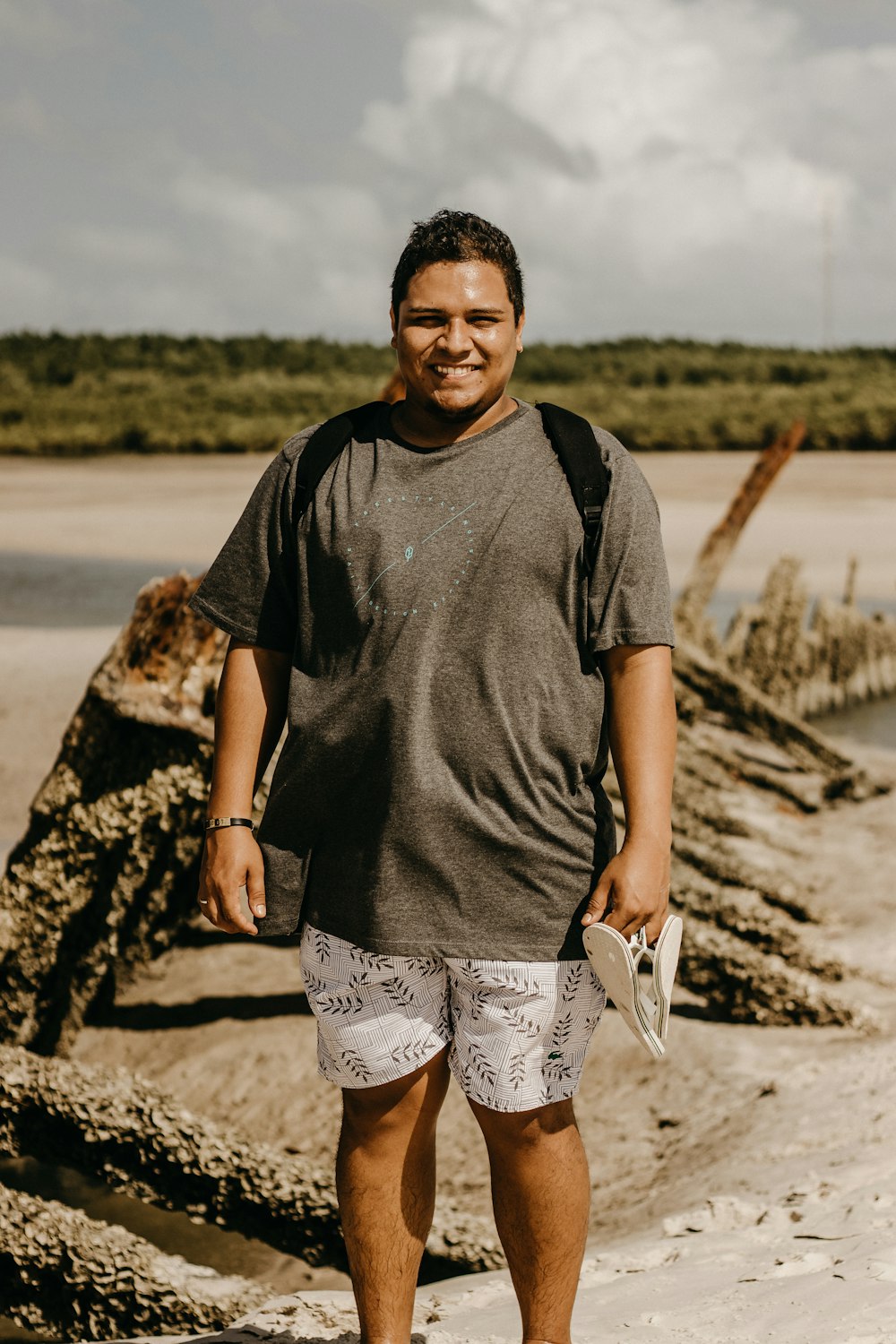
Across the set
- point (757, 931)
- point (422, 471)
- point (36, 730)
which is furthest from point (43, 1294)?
point (36, 730)

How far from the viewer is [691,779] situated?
631cm

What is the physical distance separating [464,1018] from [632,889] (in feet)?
1.10

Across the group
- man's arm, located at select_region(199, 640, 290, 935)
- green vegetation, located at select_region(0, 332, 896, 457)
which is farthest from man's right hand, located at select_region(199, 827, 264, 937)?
green vegetation, located at select_region(0, 332, 896, 457)

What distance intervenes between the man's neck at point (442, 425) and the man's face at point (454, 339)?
1cm

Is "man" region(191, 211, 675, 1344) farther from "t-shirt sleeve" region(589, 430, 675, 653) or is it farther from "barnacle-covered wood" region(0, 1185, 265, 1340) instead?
"barnacle-covered wood" region(0, 1185, 265, 1340)

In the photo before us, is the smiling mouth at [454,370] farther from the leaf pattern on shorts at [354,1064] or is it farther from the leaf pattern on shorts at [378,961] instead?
the leaf pattern on shorts at [354,1064]

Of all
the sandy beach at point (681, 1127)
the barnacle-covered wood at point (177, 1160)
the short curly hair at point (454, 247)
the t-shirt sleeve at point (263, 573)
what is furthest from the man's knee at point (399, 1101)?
the short curly hair at point (454, 247)

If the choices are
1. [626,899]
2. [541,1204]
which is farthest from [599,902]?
[541,1204]

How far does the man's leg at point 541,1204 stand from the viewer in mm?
2104

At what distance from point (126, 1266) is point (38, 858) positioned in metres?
→ 1.16

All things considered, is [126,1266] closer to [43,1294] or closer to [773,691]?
[43,1294]

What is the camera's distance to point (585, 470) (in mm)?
2020

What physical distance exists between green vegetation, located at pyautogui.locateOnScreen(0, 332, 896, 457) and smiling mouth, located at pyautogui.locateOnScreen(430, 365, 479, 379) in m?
24.6

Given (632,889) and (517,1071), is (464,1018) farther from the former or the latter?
(632,889)
